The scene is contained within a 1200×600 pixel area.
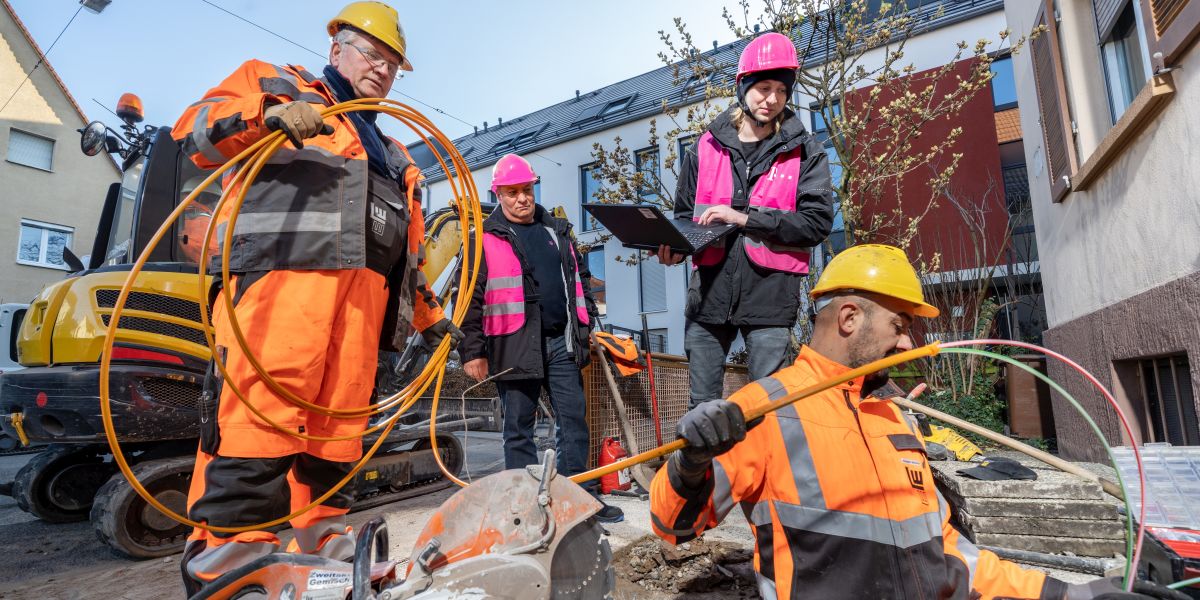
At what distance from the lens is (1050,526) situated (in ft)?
9.73

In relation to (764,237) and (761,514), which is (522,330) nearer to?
(764,237)

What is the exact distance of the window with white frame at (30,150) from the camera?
17.2 metres

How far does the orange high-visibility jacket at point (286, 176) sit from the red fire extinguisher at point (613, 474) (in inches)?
97.6

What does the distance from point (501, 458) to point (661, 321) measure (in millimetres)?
10489

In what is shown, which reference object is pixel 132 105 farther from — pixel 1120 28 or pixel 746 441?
pixel 1120 28

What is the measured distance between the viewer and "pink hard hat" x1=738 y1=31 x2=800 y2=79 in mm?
2811

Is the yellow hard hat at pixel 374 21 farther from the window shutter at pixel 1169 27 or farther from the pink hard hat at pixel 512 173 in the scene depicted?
the window shutter at pixel 1169 27

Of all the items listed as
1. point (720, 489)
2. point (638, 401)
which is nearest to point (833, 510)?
point (720, 489)

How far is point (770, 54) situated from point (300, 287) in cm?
223

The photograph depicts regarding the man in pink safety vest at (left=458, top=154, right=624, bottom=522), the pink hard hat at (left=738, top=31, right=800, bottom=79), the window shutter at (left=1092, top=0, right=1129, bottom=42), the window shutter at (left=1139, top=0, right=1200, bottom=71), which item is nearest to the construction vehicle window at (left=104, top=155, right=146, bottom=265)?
the man in pink safety vest at (left=458, top=154, right=624, bottom=522)

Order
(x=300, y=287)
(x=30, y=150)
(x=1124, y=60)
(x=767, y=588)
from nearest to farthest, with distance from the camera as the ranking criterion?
(x=767, y=588), (x=300, y=287), (x=1124, y=60), (x=30, y=150)

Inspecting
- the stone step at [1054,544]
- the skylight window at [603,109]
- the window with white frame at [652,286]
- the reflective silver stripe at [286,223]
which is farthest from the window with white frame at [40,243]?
the stone step at [1054,544]

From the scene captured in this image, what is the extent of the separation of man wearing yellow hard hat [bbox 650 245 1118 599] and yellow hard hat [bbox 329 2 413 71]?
1981 millimetres

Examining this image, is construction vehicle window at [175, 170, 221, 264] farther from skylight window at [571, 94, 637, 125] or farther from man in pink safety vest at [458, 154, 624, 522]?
skylight window at [571, 94, 637, 125]
